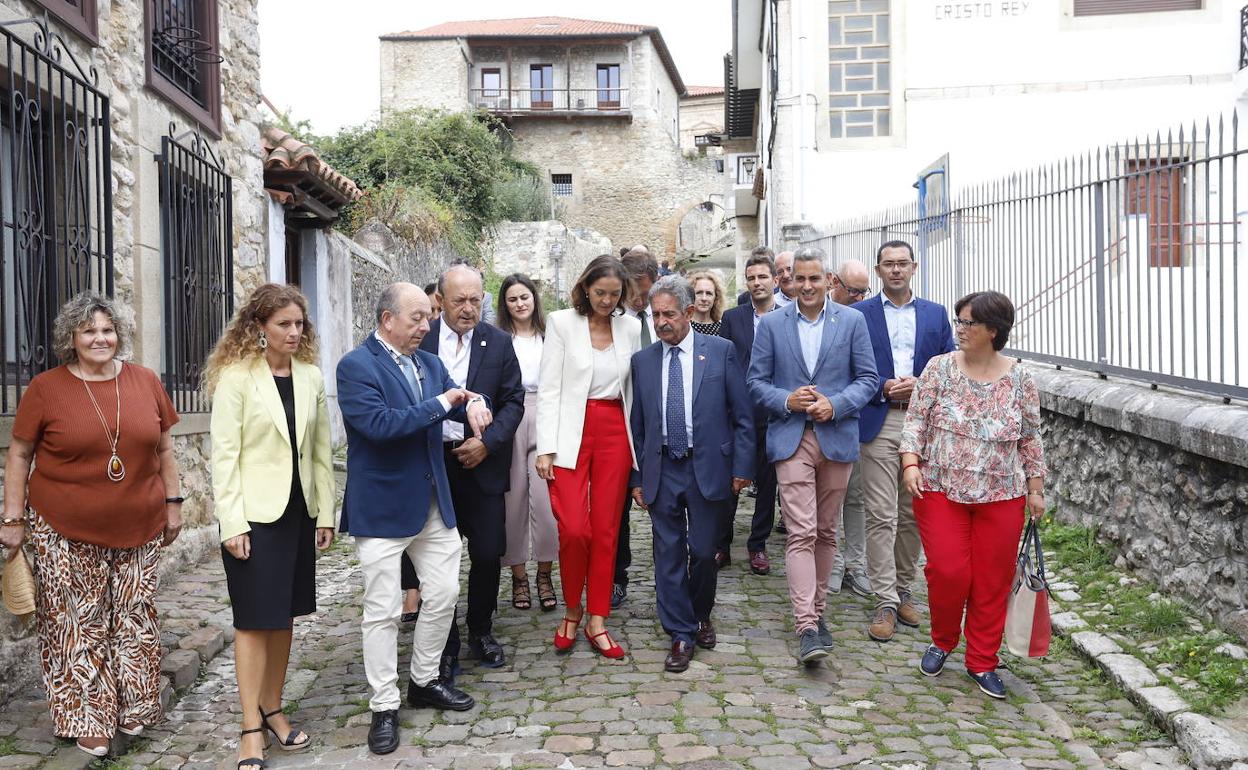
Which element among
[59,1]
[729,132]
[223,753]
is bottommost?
[223,753]

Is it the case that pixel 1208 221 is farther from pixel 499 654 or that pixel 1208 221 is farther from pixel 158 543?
pixel 158 543

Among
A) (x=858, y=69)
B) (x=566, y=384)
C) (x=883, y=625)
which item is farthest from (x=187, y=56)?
(x=858, y=69)

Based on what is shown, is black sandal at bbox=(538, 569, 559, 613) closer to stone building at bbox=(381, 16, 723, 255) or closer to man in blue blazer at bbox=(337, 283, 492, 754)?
man in blue blazer at bbox=(337, 283, 492, 754)

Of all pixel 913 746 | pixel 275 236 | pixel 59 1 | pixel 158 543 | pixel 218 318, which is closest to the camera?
pixel 913 746

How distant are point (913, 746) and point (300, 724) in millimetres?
2488

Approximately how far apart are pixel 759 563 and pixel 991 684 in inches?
90.3

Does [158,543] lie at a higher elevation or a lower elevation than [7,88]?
lower

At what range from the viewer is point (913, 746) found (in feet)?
13.1

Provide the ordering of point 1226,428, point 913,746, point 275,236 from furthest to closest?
1. point 275,236
2. point 1226,428
3. point 913,746

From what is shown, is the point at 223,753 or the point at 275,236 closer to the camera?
the point at 223,753

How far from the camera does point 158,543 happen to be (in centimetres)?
433

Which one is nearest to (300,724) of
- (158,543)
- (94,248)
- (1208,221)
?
(158,543)

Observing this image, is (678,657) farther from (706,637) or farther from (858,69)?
(858,69)

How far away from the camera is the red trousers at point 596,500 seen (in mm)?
5113
